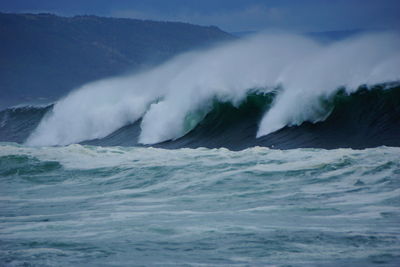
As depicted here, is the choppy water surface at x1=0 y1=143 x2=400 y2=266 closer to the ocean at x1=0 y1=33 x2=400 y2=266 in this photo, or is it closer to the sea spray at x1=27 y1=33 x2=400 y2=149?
the ocean at x1=0 y1=33 x2=400 y2=266

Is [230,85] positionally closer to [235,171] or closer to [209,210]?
[235,171]

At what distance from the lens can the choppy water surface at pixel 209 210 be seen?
21.0ft

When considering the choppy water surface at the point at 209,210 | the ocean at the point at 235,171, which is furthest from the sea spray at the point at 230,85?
the choppy water surface at the point at 209,210

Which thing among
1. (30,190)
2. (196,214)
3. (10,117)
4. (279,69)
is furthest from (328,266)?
(10,117)

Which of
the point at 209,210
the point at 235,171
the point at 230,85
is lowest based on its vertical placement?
the point at 209,210

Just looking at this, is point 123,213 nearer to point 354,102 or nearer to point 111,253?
point 111,253

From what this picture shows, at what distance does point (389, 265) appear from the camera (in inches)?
225

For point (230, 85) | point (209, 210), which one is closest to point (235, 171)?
point (209, 210)

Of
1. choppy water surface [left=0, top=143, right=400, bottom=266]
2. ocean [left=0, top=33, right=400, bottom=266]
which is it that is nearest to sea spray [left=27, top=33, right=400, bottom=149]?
ocean [left=0, top=33, right=400, bottom=266]

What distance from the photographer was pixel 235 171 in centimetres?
1135

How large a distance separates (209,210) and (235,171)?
2.83 m

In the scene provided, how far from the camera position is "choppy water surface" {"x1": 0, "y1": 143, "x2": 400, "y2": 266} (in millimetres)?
6410

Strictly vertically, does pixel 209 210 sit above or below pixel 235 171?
below

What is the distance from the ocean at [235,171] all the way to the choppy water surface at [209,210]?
3cm
